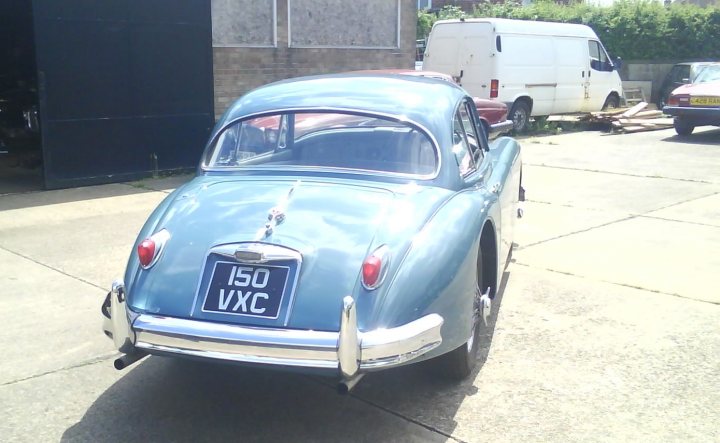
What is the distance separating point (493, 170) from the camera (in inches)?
206

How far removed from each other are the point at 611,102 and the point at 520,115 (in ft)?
13.0

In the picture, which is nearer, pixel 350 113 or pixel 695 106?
pixel 350 113

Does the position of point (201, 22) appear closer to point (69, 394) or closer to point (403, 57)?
point (403, 57)

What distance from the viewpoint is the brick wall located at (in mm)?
12375

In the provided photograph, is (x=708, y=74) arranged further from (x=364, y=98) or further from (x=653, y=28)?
(x=364, y=98)

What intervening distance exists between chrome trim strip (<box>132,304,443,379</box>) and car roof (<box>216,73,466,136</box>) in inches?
56.1

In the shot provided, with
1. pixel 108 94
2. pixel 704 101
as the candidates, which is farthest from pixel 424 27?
pixel 108 94

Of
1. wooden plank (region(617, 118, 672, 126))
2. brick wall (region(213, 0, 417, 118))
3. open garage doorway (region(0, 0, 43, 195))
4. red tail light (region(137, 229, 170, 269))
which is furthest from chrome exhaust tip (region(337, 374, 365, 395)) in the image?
wooden plank (region(617, 118, 672, 126))

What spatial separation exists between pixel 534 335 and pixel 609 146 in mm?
10401

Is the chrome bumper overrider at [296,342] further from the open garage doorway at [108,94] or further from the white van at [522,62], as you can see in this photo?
the white van at [522,62]

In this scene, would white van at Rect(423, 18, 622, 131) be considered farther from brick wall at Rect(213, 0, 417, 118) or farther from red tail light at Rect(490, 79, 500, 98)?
brick wall at Rect(213, 0, 417, 118)

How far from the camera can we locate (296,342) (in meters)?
3.14

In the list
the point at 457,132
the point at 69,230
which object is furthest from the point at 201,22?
the point at 457,132

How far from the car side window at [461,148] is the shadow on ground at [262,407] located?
1163 mm
